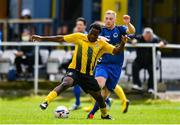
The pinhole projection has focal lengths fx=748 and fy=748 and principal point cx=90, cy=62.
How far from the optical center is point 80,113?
16328 millimetres

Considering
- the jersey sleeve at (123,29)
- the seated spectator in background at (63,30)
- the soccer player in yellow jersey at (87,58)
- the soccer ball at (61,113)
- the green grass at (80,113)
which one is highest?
the jersey sleeve at (123,29)

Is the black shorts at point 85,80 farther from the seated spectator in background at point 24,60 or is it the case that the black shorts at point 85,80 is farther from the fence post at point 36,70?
the seated spectator in background at point 24,60

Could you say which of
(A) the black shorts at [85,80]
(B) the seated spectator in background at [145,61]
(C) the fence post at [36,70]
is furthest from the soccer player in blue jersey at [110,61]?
(C) the fence post at [36,70]

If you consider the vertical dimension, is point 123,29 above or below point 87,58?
above

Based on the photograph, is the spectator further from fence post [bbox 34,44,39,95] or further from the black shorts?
the black shorts

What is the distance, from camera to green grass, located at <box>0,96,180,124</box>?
1341 cm

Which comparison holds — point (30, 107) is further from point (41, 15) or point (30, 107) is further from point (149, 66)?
point (41, 15)

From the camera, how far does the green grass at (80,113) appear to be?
44.0ft

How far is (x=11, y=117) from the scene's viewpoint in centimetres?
1432

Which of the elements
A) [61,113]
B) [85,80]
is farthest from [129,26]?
[61,113]

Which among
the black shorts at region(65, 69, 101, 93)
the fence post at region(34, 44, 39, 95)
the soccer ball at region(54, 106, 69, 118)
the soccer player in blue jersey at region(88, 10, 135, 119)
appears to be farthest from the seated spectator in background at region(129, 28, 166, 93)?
the black shorts at region(65, 69, 101, 93)

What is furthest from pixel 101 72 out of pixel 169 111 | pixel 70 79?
pixel 169 111

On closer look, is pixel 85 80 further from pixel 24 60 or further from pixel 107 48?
pixel 24 60

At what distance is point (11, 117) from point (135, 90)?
25.2 feet
